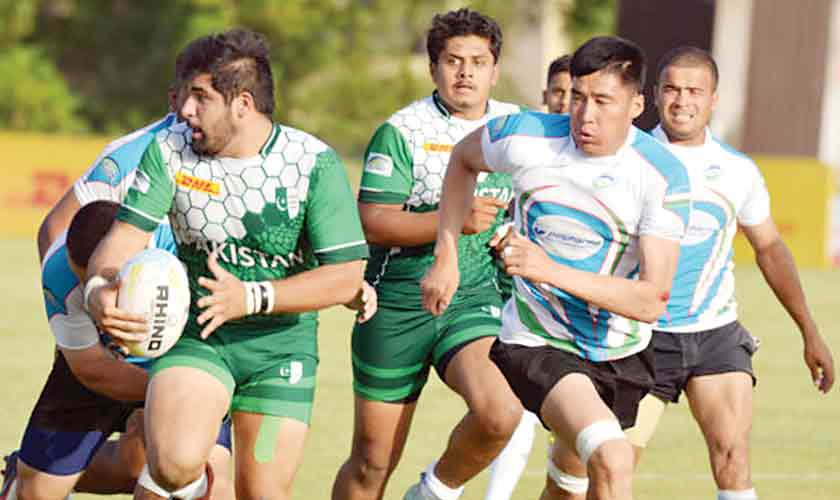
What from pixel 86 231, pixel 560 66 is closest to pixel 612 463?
pixel 86 231

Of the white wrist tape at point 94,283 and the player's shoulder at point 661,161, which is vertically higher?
the player's shoulder at point 661,161

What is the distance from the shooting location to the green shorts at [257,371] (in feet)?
20.3

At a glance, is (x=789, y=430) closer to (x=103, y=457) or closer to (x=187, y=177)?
(x=103, y=457)

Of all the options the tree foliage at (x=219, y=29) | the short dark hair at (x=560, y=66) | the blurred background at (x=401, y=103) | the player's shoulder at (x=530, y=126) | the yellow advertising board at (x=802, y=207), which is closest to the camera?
the player's shoulder at (x=530, y=126)

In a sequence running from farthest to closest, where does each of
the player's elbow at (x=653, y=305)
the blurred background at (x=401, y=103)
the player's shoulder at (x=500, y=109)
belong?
1. the blurred background at (x=401, y=103)
2. the player's shoulder at (x=500, y=109)
3. the player's elbow at (x=653, y=305)

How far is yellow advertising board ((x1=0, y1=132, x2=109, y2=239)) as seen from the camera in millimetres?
21562

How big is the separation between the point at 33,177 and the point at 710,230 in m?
15.8

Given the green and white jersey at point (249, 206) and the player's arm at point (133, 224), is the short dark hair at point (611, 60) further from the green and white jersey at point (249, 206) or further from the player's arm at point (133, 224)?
the player's arm at point (133, 224)

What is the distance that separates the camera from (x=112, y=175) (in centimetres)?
704

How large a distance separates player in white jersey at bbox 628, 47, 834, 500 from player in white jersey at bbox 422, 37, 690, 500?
571 millimetres

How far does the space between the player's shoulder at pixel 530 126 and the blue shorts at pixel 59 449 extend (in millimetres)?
1648

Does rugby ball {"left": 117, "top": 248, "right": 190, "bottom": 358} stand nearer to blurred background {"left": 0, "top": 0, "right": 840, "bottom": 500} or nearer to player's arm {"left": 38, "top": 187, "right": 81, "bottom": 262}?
player's arm {"left": 38, "top": 187, "right": 81, "bottom": 262}

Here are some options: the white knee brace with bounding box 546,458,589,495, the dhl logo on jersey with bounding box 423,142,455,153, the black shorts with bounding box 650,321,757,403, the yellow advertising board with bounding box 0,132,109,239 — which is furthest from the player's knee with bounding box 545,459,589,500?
the yellow advertising board with bounding box 0,132,109,239

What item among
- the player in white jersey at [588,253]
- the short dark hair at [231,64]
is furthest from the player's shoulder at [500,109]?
the short dark hair at [231,64]
